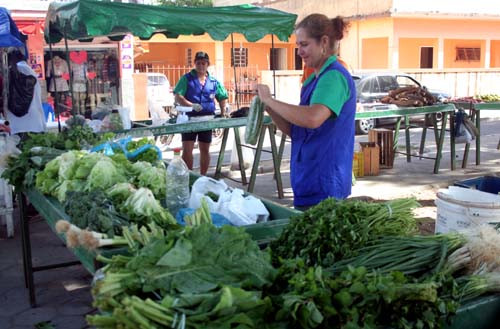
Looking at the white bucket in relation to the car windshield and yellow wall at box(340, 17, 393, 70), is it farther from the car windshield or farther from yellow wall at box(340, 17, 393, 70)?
yellow wall at box(340, 17, 393, 70)

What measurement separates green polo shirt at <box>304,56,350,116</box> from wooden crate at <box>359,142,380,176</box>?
20.6 feet

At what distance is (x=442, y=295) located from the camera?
1.91 metres

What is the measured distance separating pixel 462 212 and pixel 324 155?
92 cm

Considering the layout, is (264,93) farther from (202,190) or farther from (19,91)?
(19,91)

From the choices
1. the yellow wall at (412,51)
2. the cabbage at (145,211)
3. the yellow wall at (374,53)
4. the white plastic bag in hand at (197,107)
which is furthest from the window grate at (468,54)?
the cabbage at (145,211)

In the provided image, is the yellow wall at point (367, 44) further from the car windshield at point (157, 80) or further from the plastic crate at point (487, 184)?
the plastic crate at point (487, 184)

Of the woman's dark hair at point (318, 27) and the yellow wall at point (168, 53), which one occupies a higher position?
the yellow wall at point (168, 53)

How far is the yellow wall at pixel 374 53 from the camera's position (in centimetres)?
2498

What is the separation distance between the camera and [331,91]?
3.07m

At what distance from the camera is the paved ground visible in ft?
14.4

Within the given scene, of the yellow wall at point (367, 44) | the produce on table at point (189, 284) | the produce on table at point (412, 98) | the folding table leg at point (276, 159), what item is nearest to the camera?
the produce on table at point (189, 284)

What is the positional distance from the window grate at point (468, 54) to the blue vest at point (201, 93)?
23.0 m

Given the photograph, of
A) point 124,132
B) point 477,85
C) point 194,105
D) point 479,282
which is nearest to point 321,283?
point 479,282

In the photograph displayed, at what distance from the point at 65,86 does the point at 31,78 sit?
260 inches
